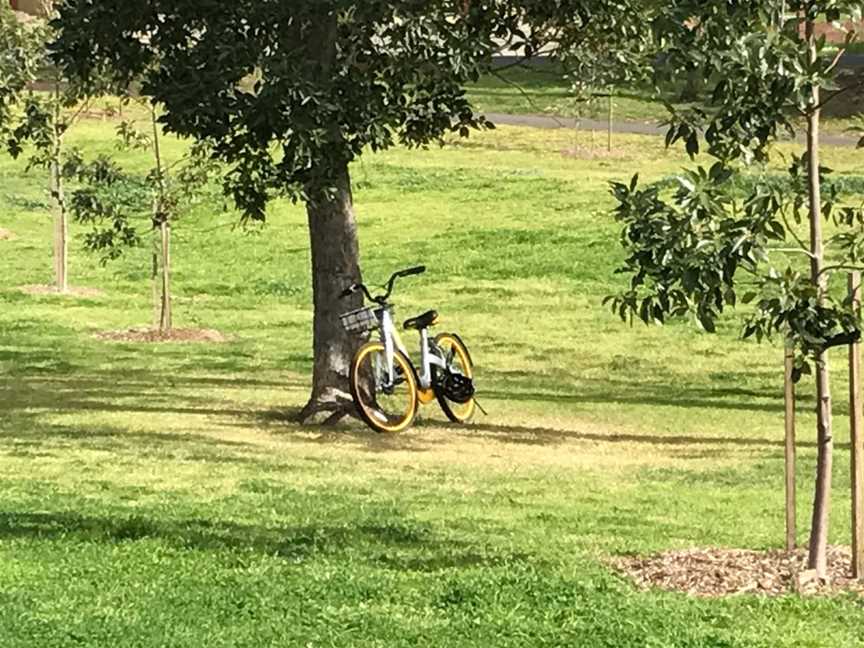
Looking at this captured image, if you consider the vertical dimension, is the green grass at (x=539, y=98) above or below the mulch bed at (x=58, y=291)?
above

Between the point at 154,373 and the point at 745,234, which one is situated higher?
the point at 745,234

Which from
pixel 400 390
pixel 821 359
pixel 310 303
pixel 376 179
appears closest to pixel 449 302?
pixel 310 303

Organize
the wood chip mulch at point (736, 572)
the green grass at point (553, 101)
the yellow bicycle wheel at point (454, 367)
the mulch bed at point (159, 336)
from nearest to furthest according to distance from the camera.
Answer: the wood chip mulch at point (736, 572) < the yellow bicycle wheel at point (454, 367) < the mulch bed at point (159, 336) < the green grass at point (553, 101)

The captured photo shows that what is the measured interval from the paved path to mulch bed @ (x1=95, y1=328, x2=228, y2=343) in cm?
2490

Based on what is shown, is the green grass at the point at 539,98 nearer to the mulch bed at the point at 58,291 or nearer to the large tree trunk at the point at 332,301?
the mulch bed at the point at 58,291

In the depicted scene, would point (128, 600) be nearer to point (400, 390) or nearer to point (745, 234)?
point (745, 234)

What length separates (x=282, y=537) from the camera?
10250mm

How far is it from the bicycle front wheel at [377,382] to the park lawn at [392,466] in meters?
0.21

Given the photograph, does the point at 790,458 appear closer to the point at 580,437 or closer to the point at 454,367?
the point at 580,437

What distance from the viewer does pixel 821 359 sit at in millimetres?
8695

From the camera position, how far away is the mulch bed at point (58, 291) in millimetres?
29641

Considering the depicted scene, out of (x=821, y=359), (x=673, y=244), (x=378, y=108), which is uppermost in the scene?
(x=378, y=108)

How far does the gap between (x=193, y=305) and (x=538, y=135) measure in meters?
21.7

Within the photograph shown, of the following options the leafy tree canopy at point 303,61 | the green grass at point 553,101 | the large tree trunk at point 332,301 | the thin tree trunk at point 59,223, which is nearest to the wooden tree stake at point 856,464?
the leafy tree canopy at point 303,61
